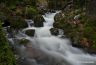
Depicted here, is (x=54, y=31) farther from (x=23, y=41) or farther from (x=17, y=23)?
(x=23, y=41)

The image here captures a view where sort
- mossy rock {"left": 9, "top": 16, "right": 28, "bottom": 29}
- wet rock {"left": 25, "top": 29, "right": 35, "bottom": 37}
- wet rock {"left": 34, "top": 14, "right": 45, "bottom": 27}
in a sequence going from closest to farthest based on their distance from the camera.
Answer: wet rock {"left": 25, "top": 29, "right": 35, "bottom": 37}
mossy rock {"left": 9, "top": 16, "right": 28, "bottom": 29}
wet rock {"left": 34, "top": 14, "right": 45, "bottom": 27}

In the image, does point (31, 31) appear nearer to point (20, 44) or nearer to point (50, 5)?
point (20, 44)

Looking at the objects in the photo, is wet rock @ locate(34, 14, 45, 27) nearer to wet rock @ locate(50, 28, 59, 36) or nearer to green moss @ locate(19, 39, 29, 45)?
wet rock @ locate(50, 28, 59, 36)

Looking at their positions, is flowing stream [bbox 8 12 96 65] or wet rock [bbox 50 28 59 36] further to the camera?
wet rock [bbox 50 28 59 36]

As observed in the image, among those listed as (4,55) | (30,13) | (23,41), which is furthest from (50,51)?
(30,13)

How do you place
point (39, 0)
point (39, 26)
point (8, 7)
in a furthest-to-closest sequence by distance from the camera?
point (39, 0), point (8, 7), point (39, 26)

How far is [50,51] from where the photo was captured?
15.8 metres

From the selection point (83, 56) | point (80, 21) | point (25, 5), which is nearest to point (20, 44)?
point (83, 56)

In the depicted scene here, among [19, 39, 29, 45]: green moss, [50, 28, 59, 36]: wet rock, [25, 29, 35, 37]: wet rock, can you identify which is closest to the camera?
[19, 39, 29, 45]: green moss

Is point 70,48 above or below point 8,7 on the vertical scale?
below

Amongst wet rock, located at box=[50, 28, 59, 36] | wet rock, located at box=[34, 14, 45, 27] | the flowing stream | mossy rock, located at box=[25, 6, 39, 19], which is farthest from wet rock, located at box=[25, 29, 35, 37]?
mossy rock, located at box=[25, 6, 39, 19]

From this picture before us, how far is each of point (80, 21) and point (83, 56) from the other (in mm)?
4384

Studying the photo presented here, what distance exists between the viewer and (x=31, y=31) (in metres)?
18.2

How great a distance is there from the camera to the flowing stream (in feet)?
45.9
